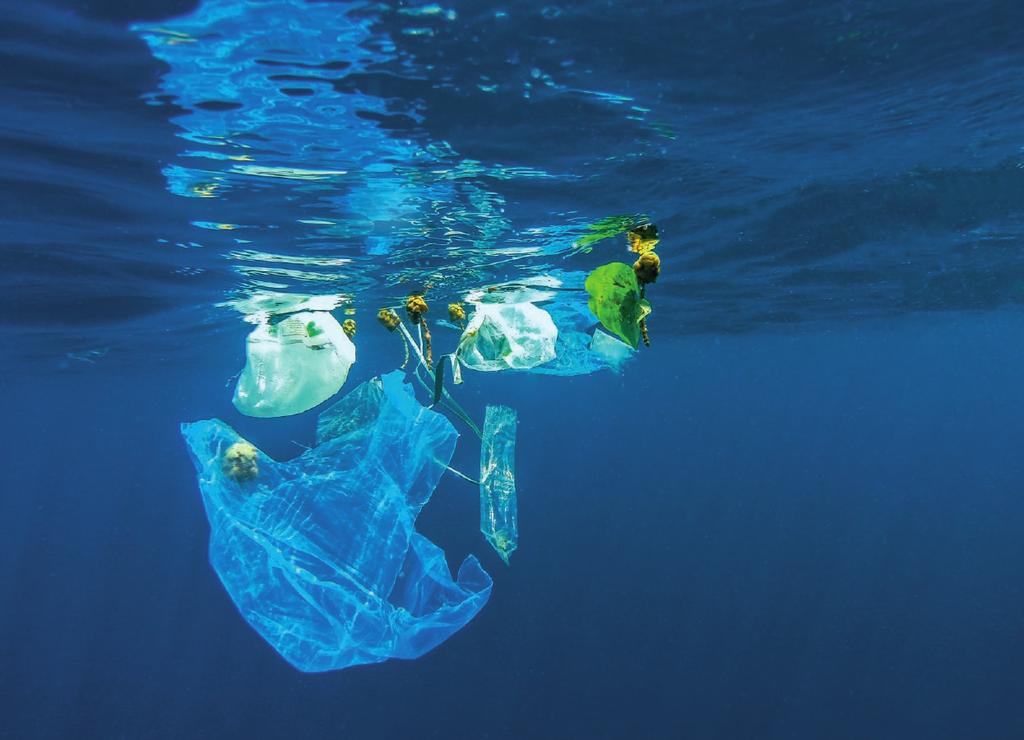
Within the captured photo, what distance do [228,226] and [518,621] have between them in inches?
1809

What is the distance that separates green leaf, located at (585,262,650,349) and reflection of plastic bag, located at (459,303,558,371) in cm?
204

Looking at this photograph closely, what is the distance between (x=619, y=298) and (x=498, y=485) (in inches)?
70.0

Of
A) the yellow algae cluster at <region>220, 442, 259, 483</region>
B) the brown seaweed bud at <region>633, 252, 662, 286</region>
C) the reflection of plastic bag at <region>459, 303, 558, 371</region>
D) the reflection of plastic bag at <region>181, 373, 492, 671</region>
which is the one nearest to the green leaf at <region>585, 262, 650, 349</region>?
the brown seaweed bud at <region>633, 252, 662, 286</region>

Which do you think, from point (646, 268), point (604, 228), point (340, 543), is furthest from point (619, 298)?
point (604, 228)

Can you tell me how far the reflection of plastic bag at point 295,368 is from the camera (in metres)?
5.43

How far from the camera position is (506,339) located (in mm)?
5816

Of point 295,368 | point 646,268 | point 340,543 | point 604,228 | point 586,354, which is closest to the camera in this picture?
point 646,268

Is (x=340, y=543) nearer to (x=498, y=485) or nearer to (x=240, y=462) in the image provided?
(x=240, y=462)

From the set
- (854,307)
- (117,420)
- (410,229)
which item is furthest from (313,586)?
(117,420)

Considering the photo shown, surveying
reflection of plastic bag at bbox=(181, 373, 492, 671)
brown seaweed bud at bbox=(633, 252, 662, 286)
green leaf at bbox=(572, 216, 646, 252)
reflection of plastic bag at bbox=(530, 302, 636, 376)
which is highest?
green leaf at bbox=(572, 216, 646, 252)

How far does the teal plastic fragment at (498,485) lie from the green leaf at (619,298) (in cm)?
129

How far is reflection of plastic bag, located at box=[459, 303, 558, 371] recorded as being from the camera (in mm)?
5531

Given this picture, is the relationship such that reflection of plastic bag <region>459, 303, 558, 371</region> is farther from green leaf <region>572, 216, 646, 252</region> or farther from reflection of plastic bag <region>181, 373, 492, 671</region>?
green leaf <region>572, 216, 646, 252</region>

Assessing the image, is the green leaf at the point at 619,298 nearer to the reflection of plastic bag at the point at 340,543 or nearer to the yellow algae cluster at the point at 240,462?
the reflection of plastic bag at the point at 340,543
